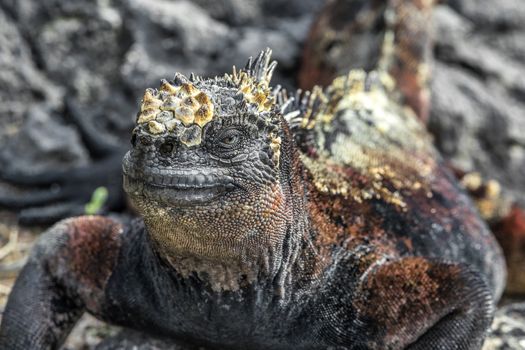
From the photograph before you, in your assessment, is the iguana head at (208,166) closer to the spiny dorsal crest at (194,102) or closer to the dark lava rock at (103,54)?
the spiny dorsal crest at (194,102)

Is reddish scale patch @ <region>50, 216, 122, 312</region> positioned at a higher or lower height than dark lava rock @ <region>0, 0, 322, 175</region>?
lower

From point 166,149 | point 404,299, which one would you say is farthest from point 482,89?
point 166,149

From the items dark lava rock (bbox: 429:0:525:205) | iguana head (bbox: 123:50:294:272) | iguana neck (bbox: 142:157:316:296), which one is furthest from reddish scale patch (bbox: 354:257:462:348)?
dark lava rock (bbox: 429:0:525:205)

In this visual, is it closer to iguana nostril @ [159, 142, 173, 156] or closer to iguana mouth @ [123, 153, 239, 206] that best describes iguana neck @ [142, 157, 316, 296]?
iguana mouth @ [123, 153, 239, 206]

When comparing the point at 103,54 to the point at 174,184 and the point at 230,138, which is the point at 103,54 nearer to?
the point at 230,138

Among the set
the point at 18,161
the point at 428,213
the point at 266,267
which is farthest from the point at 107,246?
the point at 18,161

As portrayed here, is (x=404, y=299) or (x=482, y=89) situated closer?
(x=404, y=299)

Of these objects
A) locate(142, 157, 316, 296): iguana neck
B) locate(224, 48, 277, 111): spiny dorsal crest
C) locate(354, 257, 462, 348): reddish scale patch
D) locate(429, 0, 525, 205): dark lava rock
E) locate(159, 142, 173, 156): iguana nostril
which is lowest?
locate(354, 257, 462, 348): reddish scale patch

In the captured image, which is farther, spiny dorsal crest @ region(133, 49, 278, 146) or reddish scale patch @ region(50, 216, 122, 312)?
reddish scale patch @ region(50, 216, 122, 312)
